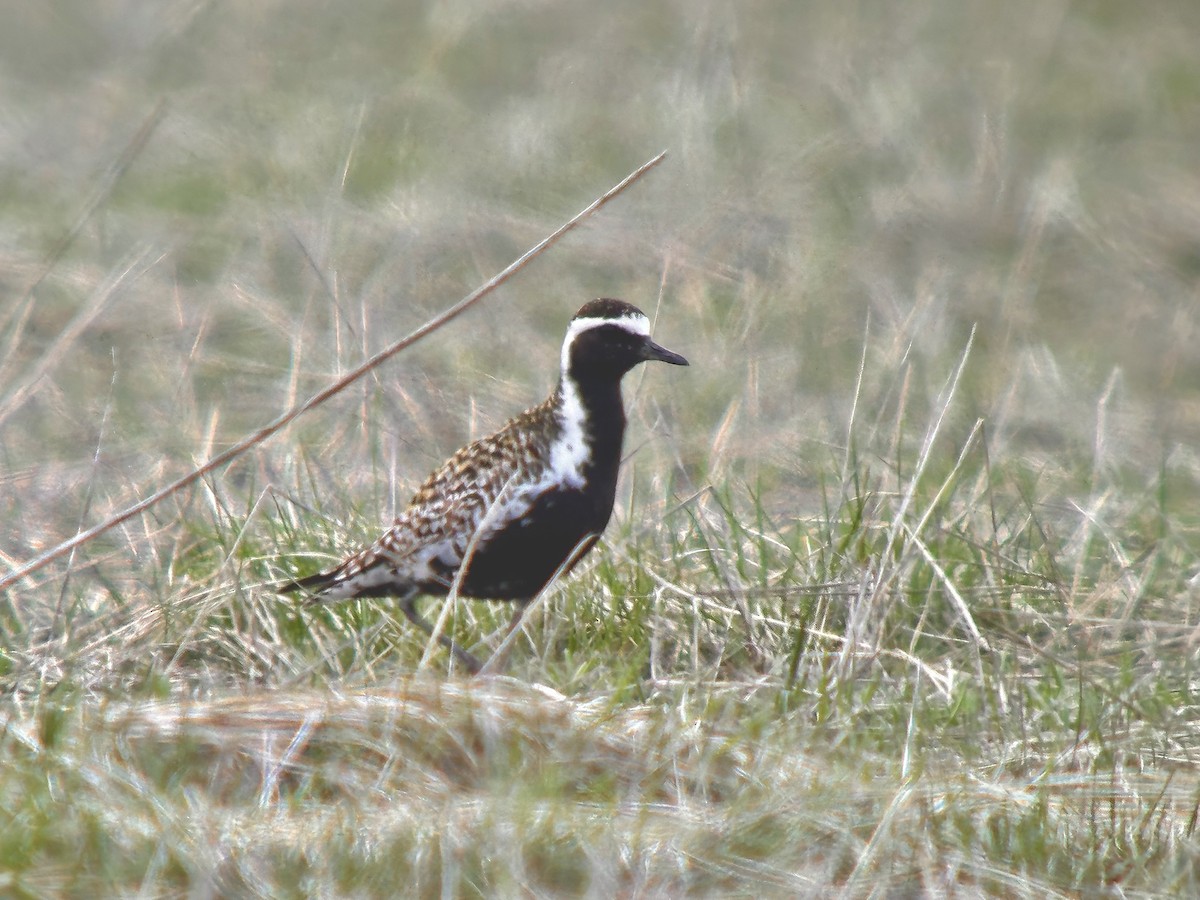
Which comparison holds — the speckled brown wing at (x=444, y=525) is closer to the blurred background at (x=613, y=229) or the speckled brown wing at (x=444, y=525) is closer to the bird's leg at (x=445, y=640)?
the bird's leg at (x=445, y=640)

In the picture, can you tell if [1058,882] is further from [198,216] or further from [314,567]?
[198,216]

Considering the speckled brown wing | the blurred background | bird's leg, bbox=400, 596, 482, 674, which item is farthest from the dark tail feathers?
the blurred background

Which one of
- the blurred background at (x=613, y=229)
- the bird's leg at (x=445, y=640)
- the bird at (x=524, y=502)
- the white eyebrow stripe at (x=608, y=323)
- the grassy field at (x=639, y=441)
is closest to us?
the grassy field at (x=639, y=441)

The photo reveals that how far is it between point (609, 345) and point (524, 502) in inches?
20.6

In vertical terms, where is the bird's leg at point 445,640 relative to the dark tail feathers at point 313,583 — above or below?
below

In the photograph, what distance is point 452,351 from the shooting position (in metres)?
8.34

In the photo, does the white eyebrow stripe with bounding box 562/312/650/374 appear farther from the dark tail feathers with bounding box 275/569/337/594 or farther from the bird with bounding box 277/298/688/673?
the dark tail feathers with bounding box 275/569/337/594

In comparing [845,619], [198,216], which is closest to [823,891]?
[845,619]

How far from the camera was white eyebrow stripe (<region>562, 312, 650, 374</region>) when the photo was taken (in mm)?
4883

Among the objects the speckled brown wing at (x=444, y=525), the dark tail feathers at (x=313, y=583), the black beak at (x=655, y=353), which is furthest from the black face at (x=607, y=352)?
the dark tail feathers at (x=313, y=583)

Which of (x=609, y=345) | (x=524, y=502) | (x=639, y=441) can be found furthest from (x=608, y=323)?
(x=639, y=441)

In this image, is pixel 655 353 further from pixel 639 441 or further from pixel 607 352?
pixel 639 441

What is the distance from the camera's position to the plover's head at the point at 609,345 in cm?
489

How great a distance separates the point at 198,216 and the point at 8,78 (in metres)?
2.95
